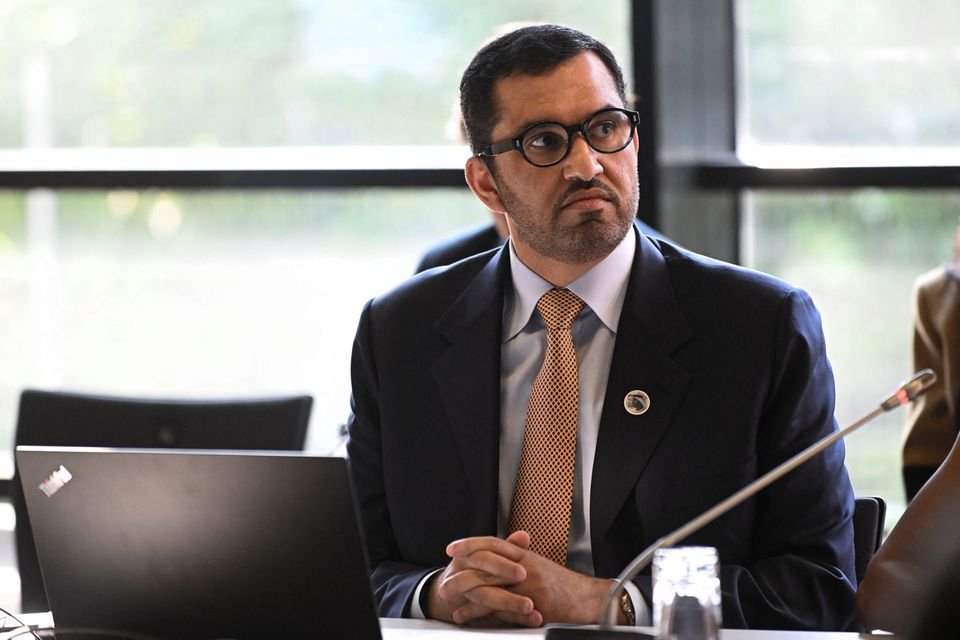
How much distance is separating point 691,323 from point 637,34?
152 centimetres

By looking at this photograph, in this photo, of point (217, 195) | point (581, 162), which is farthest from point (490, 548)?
point (217, 195)

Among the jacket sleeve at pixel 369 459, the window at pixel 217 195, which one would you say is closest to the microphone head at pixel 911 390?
the jacket sleeve at pixel 369 459

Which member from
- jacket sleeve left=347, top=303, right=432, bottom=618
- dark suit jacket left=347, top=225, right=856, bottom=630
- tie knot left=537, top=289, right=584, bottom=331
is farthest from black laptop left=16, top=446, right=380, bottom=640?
tie knot left=537, top=289, right=584, bottom=331

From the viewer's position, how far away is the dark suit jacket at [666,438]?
1942 millimetres

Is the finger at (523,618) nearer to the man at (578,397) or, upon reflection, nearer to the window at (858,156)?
the man at (578,397)

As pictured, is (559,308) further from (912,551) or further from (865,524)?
(912,551)

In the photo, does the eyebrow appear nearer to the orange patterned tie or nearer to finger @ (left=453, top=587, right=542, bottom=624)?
the orange patterned tie

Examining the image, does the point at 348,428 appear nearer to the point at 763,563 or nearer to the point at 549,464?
the point at 549,464

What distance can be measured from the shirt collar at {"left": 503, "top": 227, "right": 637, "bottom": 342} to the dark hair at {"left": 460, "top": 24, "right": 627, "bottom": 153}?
24cm

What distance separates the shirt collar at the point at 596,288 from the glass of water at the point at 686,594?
709mm

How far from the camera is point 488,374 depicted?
84.7 inches

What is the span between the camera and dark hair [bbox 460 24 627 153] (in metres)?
2.15

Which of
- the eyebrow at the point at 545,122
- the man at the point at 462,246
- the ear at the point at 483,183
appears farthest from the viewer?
the man at the point at 462,246

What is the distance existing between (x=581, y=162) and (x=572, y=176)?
0.09ft
